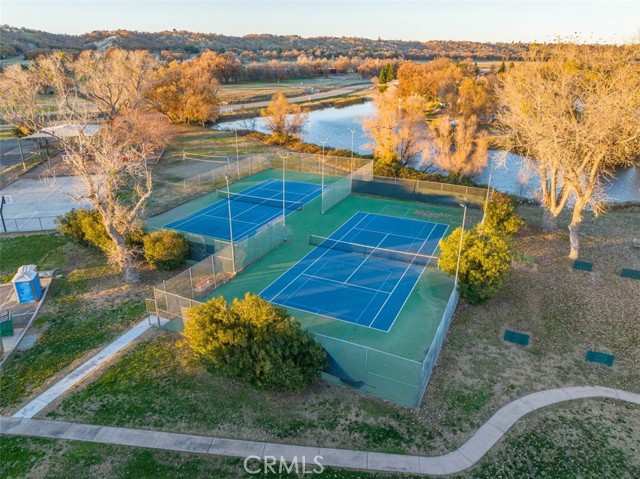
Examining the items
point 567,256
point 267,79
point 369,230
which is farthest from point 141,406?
point 267,79

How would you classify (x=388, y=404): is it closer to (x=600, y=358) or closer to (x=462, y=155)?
(x=600, y=358)

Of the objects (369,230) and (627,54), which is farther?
(369,230)

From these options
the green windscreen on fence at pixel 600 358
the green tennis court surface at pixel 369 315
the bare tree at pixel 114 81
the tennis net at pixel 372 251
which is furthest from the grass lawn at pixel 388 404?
the bare tree at pixel 114 81

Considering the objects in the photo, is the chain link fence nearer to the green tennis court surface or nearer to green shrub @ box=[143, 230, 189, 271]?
the green tennis court surface

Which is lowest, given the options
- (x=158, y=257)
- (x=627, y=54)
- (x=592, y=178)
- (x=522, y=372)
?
(x=522, y=372)

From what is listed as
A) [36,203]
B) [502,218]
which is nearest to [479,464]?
[502,218]

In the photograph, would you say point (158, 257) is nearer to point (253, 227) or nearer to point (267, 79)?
point (253, 227)

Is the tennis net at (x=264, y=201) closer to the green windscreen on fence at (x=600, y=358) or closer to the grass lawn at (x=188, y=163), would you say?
the grass lawn at (x=188, y=163)

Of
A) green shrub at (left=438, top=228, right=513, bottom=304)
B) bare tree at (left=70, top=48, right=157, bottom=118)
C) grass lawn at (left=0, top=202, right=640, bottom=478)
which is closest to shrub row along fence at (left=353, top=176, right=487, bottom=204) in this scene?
grass lawn at (left=0, top=202, right=640, bottom=478)
